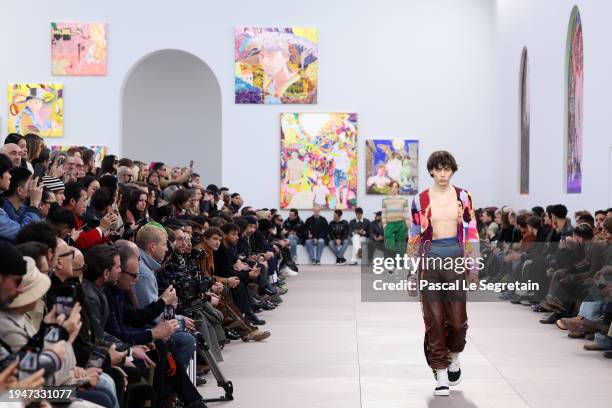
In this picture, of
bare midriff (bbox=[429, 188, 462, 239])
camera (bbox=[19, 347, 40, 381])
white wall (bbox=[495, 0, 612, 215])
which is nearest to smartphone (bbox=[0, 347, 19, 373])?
camera (bbox=[19, 347, 40, 381])

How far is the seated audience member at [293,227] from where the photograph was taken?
2484 cm

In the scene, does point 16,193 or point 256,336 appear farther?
point 256,336

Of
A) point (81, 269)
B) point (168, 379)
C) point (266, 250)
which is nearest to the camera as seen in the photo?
point (81, 269)

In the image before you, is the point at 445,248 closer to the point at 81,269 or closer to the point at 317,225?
the point at 81,269

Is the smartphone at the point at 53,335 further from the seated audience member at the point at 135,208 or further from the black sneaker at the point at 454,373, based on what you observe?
the seated audience member at the point at 135,208

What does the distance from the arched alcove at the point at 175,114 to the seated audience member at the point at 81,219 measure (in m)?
18.1

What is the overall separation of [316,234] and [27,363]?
801 inches

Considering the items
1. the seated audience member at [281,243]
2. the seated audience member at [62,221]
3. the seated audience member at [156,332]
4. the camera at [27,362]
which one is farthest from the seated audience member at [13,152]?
the seated audience member at [281,243]

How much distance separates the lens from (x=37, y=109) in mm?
24984

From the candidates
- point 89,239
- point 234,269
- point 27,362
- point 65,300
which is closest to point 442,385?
point 89,239

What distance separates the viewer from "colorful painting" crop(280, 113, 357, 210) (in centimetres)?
2517

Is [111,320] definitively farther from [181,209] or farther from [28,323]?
[181,209]

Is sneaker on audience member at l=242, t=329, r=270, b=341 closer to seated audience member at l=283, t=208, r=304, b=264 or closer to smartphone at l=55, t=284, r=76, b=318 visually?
smartphone at l=55, t=284, r=76, b=318

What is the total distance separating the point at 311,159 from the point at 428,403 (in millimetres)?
16944
